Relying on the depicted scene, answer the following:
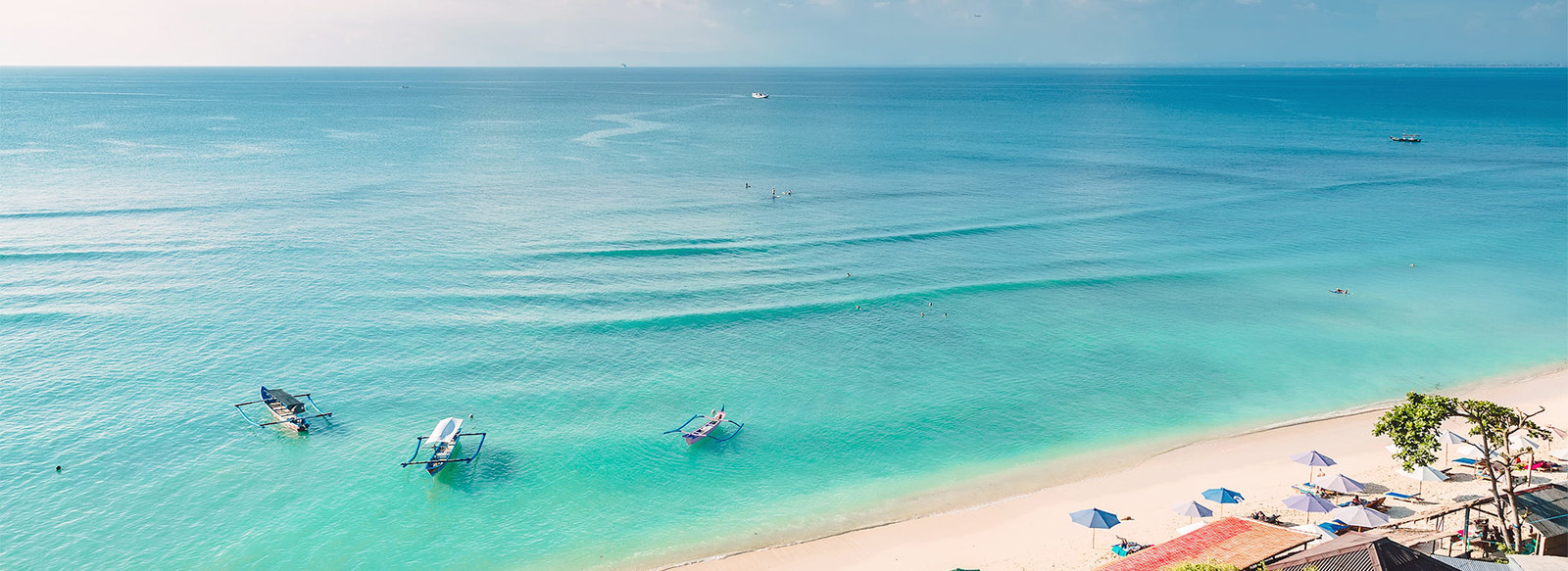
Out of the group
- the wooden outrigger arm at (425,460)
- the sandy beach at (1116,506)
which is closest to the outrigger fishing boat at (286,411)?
the wooden outrigger arm at (425,460)

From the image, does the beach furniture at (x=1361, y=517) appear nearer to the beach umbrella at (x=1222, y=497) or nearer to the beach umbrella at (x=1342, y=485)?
the beach umbrella at (x=1342, y=485)

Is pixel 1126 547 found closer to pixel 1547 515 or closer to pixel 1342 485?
pixel 1342 485

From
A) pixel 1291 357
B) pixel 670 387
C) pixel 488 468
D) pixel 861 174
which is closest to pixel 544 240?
pixel 670 387

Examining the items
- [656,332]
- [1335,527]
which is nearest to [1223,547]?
[1335,527]

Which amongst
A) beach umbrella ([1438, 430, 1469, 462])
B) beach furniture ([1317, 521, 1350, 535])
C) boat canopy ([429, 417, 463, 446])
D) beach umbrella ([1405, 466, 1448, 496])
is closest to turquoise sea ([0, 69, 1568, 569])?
boat canopy ([429, 417, 463, 446])

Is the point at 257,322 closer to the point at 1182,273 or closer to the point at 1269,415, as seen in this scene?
the point at 1269,415

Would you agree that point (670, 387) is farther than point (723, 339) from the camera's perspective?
No
